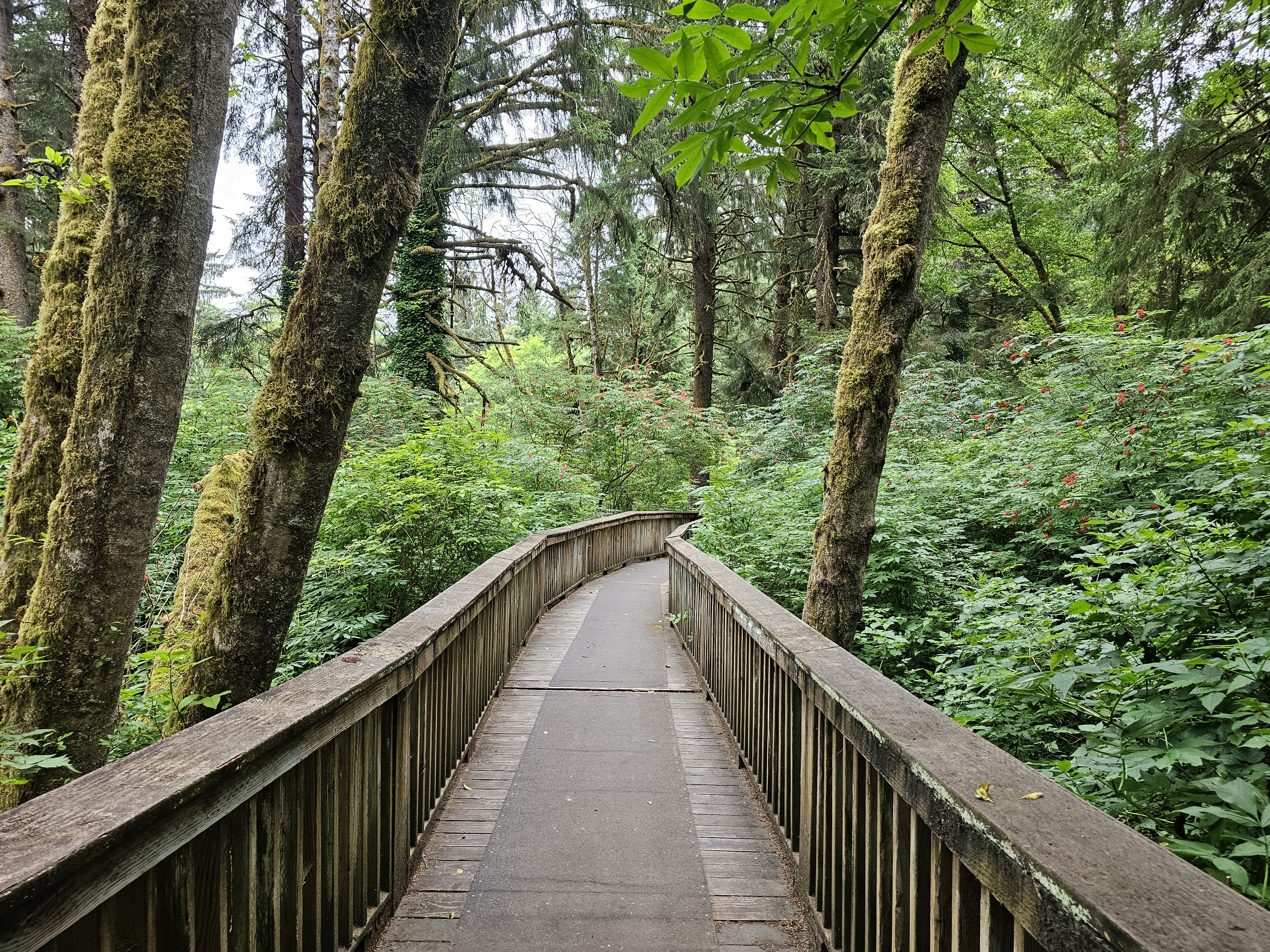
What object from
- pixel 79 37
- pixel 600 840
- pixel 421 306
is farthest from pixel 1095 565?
pixel 79 37

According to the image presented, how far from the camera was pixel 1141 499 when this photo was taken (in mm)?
5395

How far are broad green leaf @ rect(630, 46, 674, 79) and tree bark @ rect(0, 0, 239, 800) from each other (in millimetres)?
2293

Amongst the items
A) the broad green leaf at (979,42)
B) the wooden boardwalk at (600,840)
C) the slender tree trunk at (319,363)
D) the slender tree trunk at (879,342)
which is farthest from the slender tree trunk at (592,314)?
the broad green leaf at (979,42)

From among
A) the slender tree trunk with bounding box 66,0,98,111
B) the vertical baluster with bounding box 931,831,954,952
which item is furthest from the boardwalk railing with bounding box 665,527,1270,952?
the slender tree trunk with bounding box 66,0,98,111

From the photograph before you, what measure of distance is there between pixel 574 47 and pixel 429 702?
11.3m

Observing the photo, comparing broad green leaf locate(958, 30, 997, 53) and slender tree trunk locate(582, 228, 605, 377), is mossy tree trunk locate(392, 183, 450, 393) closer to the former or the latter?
slender tree trunk locate(582, 228, 605, 377)

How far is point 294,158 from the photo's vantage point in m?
11.6

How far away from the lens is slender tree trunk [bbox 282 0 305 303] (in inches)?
430

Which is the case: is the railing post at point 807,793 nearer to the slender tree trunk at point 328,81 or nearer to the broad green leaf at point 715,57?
the broad green leaf at point 715,57

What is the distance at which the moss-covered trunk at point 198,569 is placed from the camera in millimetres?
3660

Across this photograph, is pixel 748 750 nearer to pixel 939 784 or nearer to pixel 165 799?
pixel 939 784

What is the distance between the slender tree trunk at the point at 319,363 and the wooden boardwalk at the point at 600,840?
1310mm

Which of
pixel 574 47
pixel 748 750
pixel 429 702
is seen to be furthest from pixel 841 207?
pixel 429 702

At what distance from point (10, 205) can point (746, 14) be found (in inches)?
510
